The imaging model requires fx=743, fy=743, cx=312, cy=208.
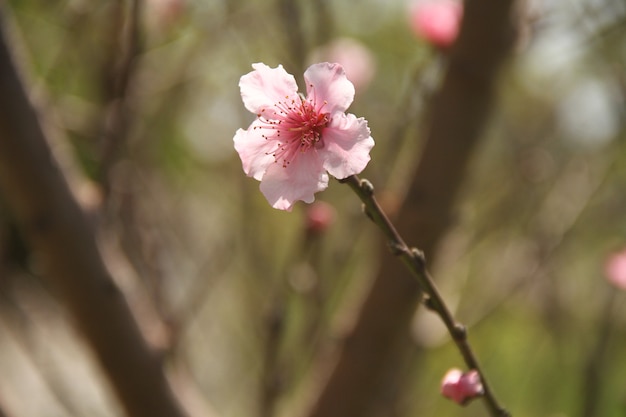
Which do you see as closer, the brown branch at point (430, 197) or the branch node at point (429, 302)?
the branch node at point (429, 302)

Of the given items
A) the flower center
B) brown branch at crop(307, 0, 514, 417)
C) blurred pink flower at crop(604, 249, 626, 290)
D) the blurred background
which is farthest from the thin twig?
blurred pink flower at crop(604, 249, 626, 290)

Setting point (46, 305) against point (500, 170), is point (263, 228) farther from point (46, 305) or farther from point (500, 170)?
point (46, 305)

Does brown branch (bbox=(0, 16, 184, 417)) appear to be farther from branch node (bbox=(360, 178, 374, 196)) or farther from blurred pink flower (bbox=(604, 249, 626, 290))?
blurred pink flower (bbox=(604, 249, 626, 290))

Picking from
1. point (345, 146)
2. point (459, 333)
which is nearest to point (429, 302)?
point (459, 333)

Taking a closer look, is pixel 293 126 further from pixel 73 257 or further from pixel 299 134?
pixel 73 257

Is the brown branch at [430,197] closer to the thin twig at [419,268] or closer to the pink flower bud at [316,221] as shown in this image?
the pink flower bud at [316,221]

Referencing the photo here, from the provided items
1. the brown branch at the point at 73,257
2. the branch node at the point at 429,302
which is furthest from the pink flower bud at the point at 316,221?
the branch node at the point at 429,302
